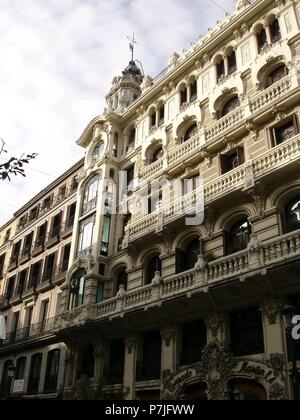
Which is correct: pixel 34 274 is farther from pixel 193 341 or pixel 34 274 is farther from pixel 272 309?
pixel 272 309

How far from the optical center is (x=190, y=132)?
25156mm

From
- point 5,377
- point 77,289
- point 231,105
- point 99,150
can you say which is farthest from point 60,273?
point 231,105

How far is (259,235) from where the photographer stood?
1781 cm

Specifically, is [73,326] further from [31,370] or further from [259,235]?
[259,235]

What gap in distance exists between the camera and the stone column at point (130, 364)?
19656mm

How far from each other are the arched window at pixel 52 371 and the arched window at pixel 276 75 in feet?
61.6

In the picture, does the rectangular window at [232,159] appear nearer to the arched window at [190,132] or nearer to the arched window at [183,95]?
the arched window at [190,132]

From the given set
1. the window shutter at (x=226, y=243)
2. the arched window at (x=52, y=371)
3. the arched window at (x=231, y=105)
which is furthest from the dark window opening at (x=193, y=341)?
the arched window at (x=231, y=105)

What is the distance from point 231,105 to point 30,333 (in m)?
19.6

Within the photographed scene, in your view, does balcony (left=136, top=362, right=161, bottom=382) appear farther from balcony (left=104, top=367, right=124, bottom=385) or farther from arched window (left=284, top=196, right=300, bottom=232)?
arched window (left=284, top=196, right=300, bottom=232)

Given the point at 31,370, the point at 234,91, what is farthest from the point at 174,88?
the point at 31,370

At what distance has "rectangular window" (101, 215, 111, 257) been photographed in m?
25.5
